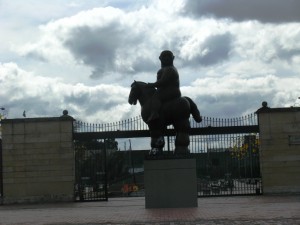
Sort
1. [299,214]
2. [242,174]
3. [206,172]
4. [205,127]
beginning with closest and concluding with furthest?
[299,214] → [205,127] → [206,172] → [242,174]

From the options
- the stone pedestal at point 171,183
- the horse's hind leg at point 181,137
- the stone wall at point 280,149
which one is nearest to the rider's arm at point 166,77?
the horse's hind leg at point 181,137

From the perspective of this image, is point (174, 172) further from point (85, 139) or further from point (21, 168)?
point (21, 168)

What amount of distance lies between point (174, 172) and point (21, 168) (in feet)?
28.5

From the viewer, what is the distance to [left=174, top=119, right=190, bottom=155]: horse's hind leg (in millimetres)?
16719

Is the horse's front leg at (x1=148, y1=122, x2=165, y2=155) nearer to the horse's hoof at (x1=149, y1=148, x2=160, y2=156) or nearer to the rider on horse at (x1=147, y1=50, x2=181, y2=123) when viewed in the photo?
the horse's hoof at (x1=149, y1=148, x2=160, y2=156)

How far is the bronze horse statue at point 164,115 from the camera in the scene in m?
16.5

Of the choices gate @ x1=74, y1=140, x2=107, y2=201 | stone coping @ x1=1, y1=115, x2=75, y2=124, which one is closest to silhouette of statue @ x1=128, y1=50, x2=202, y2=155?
gate @ x1=74, y1=140, x2=107, y2=201

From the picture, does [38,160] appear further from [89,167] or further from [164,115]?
[164,115]

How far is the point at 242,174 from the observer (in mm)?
28078

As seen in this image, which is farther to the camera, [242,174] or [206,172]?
[242,174]

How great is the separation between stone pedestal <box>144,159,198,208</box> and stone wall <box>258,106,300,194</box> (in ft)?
22.5

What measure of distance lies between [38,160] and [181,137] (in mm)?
8166

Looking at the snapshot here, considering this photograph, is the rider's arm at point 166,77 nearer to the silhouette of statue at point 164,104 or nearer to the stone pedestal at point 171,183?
the silhouette of statue at point 164,104

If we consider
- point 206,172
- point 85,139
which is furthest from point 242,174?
point 85,139
